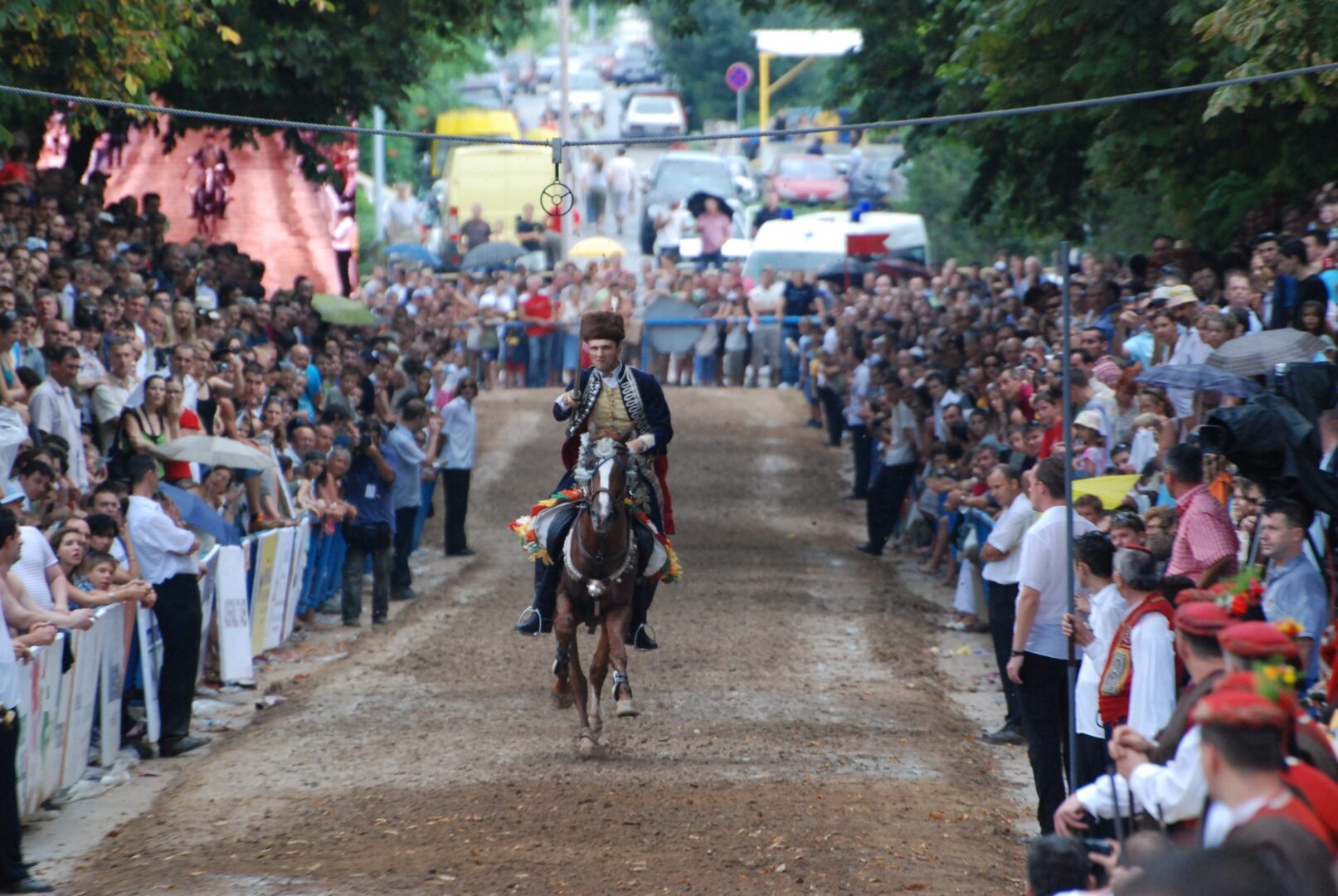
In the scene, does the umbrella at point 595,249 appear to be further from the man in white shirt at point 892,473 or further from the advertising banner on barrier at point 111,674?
the advertising banner on barrier at point 111,674

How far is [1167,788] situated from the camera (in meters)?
5.77

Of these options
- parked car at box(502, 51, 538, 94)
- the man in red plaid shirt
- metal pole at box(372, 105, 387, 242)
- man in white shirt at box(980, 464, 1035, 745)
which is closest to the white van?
metal pole at box(372, 105, 387, 242)

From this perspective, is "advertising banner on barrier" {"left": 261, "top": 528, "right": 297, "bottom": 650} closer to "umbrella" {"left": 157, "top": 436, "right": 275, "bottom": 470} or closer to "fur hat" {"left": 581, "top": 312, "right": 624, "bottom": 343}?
"umbrella" {"left": 157, "top": 436, "right": 275, "bottom": 470}

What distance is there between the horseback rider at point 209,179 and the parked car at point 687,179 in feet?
59.2

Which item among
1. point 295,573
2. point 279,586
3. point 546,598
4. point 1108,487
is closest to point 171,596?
point 546,598

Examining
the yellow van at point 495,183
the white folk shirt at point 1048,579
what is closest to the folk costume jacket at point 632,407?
the white folk shirt at point 1048,579

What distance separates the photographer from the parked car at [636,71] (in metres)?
68.2

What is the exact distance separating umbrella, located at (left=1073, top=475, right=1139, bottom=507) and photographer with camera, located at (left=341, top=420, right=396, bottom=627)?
752 centimetres

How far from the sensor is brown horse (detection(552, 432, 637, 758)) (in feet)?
36.6

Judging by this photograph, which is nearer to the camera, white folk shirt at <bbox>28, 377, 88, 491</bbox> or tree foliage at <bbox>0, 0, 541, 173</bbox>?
white folk shirt at <bbox>28, 377, 88, 491</bbox>

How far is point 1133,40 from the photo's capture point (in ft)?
53.8

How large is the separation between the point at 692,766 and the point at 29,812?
396cm

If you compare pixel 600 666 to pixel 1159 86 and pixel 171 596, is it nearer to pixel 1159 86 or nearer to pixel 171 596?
pixel 171 596

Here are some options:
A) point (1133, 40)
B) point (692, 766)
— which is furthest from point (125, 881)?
point (1133, 40)
